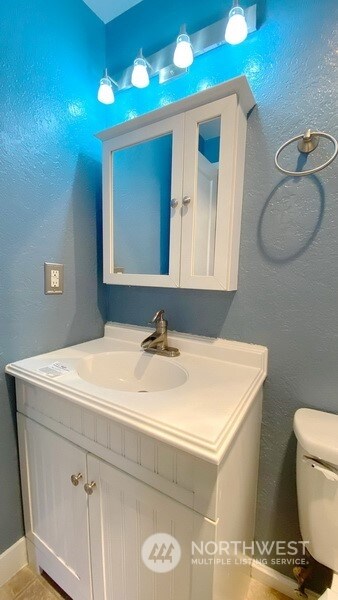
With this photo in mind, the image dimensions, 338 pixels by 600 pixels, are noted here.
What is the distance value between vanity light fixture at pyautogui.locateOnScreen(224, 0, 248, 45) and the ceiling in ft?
1.83

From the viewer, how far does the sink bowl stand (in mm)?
963

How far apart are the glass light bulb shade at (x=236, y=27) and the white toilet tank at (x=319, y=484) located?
1204 mm

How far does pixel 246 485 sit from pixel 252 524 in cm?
33

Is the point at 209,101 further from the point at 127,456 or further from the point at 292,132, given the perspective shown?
the point at 127,456

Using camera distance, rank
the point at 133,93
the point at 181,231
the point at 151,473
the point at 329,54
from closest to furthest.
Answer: the point at 151,473 → the point at 329,54 → the point at 181,231 → the point at 133,93

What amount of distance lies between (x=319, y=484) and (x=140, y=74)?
1511mm

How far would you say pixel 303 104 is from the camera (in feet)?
2.60

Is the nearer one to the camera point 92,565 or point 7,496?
point 92,565

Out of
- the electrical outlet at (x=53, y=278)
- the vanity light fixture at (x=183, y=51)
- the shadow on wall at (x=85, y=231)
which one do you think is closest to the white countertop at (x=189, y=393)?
the shadow on wall at (x=85, y=231)

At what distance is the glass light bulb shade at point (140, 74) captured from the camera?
98 cm

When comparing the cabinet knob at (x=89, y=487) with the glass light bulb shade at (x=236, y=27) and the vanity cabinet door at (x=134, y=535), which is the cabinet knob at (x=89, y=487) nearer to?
the vanity cabinet door at (x=134, y=535)

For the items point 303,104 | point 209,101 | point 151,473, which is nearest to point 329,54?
point 303,104

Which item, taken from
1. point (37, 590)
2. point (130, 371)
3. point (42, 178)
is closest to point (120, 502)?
point (130, 371)

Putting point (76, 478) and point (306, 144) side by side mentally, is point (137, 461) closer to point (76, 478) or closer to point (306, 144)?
point (76, 478)
